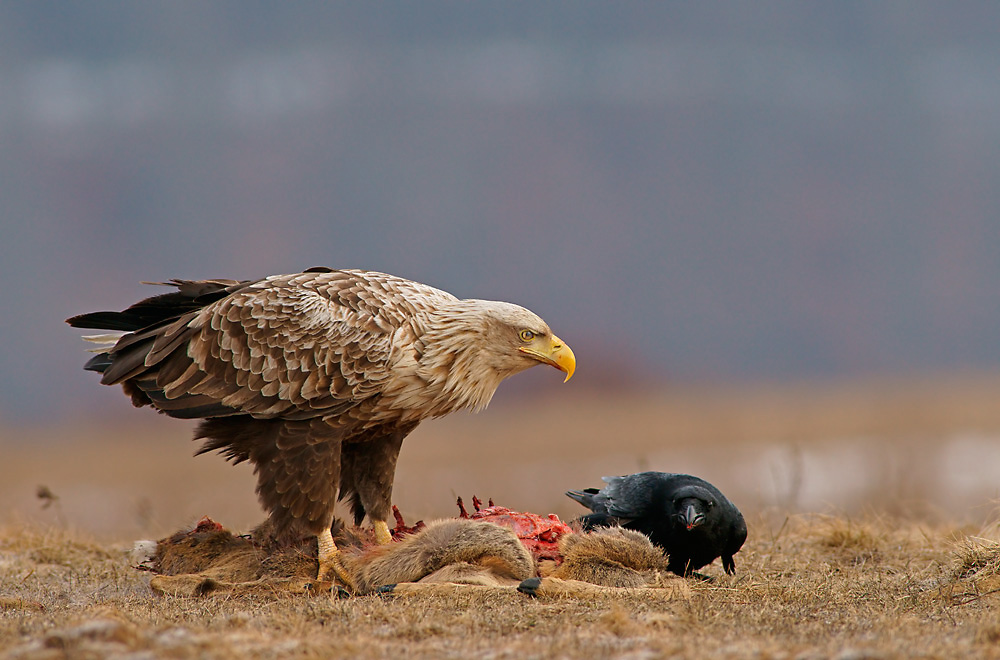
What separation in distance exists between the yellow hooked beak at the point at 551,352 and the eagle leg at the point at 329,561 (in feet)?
5.28

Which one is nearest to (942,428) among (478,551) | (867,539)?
(867,539)

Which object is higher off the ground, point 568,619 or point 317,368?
point 317,368

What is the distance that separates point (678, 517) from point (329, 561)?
79.5 inches

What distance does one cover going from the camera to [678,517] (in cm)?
588

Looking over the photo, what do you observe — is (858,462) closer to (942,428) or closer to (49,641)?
(942,428)

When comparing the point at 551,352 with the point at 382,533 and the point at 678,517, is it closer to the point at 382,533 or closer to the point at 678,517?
the point at 678,517

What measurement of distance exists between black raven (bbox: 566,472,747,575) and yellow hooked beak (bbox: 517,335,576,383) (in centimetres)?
84

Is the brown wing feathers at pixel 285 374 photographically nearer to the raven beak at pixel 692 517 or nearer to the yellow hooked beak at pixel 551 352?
the yellow hooked beak at pixel 551 352

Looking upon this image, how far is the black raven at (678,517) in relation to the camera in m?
5.89

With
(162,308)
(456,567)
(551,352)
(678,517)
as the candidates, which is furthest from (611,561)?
(162,308)

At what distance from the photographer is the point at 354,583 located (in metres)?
5.80

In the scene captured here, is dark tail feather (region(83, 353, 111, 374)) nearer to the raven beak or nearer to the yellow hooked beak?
the yellow hooked beak

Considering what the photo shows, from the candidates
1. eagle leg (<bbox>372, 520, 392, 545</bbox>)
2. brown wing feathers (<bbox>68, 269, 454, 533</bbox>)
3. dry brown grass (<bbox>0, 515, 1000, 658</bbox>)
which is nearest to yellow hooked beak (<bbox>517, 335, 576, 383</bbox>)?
brown wing feathers (<bbox>68, 269, 454, 533</bbox>)

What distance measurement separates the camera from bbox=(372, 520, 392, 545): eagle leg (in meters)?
6.47
